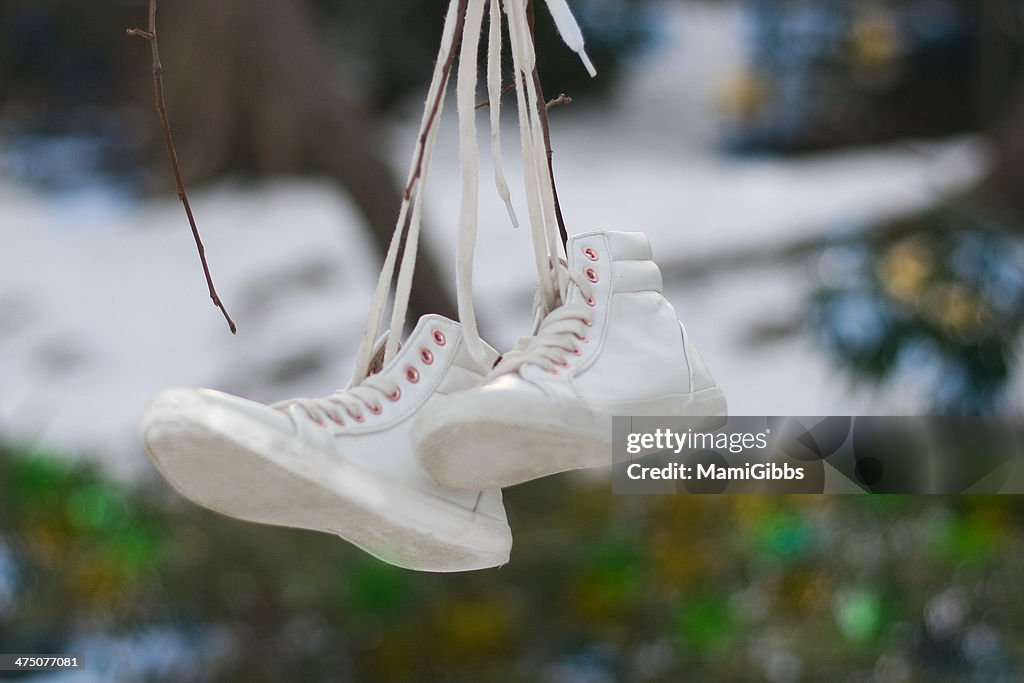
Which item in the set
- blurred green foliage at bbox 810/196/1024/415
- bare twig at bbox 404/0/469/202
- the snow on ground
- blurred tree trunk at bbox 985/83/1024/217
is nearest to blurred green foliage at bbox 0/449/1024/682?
blurred green foliage at bbox 810/196/1024/415

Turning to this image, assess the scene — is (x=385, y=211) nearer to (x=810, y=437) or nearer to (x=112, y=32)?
(x=810, y=437)

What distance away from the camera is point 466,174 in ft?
2.55

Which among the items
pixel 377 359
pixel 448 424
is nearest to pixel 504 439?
pixel 448 424

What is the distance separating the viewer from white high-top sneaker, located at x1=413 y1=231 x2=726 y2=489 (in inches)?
27.9

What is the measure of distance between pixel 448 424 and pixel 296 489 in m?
0.09

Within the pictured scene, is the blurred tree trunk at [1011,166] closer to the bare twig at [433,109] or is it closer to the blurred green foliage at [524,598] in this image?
the blurred green foliage at [524,598]

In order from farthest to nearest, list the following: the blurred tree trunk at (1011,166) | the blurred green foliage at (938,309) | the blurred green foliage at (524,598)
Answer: the blurred tree trunk at (1011,166), the blurred green foliage at (938,309), the blurred green foliage at (524,598)

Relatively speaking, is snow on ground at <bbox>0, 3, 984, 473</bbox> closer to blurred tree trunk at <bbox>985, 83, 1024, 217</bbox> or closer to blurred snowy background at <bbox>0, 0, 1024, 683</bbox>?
blurred snowy background at <bbox>0, 0, 1024, 683</bbox>

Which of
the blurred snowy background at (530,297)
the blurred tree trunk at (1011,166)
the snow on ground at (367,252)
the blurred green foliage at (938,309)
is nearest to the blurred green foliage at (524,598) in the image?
the blurred snowy background at (530,297)

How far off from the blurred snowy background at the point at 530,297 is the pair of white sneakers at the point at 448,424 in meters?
1.50

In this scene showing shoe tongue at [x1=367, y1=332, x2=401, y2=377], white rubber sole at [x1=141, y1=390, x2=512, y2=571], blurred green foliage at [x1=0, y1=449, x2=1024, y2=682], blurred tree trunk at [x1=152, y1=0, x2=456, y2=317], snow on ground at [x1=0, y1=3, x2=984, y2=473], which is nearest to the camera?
white rubber sole at [x1=141, y1=390, x2=512, y2=571]

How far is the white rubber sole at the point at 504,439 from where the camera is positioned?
0.70 m

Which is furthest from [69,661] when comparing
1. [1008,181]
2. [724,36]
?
[724,36]

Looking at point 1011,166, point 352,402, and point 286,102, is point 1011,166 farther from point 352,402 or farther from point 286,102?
point 352,402
